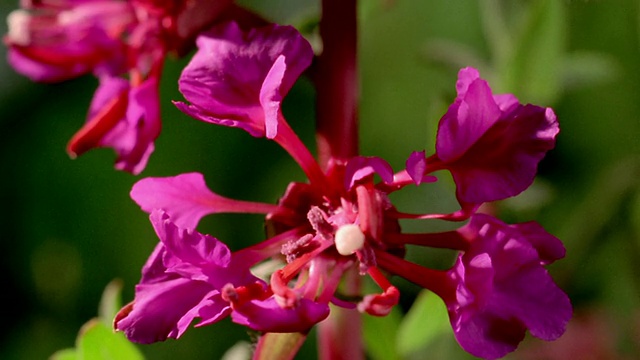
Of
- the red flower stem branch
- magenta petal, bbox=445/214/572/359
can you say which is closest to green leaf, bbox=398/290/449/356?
the red flower stem branch

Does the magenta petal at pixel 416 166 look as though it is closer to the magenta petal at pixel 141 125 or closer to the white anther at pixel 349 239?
the white anther at pixel 349 239

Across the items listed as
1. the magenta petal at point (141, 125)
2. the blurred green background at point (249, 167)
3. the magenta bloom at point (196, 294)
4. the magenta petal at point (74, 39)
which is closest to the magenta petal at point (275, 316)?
the magenta bloom at point (196, 294)

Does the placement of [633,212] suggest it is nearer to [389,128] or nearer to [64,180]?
[389,128]

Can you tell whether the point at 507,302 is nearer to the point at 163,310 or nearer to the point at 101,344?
the point at 163,310

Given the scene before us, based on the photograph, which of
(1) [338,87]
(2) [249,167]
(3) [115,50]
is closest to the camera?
(1) [338,87]

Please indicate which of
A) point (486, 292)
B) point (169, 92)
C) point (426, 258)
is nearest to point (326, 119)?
point (486, 292)

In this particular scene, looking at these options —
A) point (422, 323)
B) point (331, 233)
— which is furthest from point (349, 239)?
point (422, 323)
